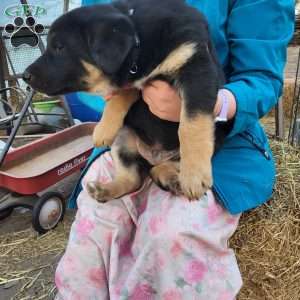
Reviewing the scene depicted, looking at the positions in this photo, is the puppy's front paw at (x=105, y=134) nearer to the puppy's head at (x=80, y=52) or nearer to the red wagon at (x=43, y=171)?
the puppy's head at (x=80, y=52)

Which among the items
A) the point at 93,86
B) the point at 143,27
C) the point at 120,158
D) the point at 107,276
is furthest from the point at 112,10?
the point at 107,276

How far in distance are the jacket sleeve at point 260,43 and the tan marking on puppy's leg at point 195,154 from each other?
304mm

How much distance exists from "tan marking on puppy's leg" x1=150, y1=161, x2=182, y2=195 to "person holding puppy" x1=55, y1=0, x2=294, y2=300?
0.07 feet

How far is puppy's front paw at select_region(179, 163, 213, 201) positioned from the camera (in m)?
1.43

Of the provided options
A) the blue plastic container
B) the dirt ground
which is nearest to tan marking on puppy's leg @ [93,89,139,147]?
the dirt ground

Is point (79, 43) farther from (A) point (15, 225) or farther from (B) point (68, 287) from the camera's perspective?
(A) point (15, 225)

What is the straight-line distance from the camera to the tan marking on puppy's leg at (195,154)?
4.69 feet

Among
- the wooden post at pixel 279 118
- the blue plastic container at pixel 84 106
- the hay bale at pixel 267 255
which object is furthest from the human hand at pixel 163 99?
the blue plastic container at pixel 84 106

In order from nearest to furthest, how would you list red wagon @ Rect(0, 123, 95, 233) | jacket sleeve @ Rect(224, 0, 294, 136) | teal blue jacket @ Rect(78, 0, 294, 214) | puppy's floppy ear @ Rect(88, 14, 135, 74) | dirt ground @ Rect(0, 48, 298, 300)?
puppy's floppy ear @ Rect(88, 14, 135, 74)
teal blue jacket @ Rect(78, 0, 294, 214)
jacket sleeve @ Rect(224, 0, 294, 136)
dirt ground @ Rect(0, 48, 298, 300)
red wagon @ Rect(0, 123, 95, 233)

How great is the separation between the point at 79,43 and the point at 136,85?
0.72 feet

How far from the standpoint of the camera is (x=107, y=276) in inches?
66.2

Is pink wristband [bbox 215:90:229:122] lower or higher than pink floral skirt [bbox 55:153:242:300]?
higher

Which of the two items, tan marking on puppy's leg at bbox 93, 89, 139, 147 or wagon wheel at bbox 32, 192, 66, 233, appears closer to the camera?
tan marking on puppy's leg at bbox 93, 89, 139, 147

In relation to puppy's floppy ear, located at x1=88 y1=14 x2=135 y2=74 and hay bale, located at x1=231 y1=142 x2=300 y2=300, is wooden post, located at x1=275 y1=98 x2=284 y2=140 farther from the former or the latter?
puppy's floppy ear, located at x1=88 y1=14 x2=135 y2=74
